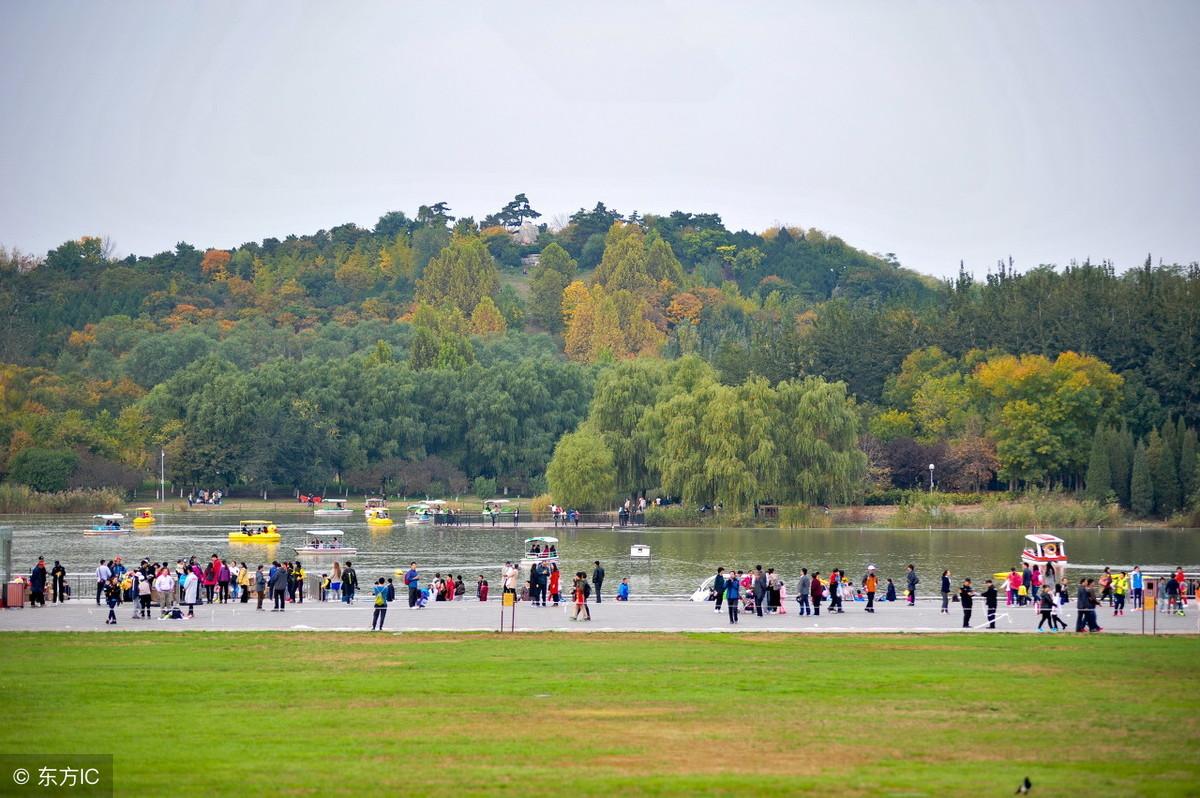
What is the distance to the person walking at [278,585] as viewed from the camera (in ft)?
141

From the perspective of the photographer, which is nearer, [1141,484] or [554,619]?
[554,619]

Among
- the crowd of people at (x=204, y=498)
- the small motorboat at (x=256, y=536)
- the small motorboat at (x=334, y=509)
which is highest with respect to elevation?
the crowd of people at (x=204, y=498)

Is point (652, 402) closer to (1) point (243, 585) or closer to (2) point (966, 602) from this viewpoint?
(1) point (243, 585)

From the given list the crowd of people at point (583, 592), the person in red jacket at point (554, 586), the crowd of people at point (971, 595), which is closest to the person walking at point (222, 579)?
the crowd of people at point (583, 592)

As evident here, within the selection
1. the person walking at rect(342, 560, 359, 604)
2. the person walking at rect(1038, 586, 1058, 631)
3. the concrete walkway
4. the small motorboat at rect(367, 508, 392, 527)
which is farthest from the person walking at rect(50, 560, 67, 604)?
the small motorboat at rect(367, 508, 392, 527)

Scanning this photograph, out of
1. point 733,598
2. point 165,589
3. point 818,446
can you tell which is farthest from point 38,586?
point 818,446

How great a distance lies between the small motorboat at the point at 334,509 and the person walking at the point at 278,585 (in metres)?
74.1

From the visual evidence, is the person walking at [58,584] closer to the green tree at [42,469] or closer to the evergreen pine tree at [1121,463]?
the evergreen pine tree at [1121,463]

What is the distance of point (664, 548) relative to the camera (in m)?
80.4

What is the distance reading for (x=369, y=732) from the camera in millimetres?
23734

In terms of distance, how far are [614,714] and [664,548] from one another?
5516 centimetres

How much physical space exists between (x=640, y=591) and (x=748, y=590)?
11.5 metres

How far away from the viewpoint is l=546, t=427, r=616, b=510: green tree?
100 metres

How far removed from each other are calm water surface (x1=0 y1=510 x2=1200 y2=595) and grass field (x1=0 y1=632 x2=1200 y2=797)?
72.5 feet
